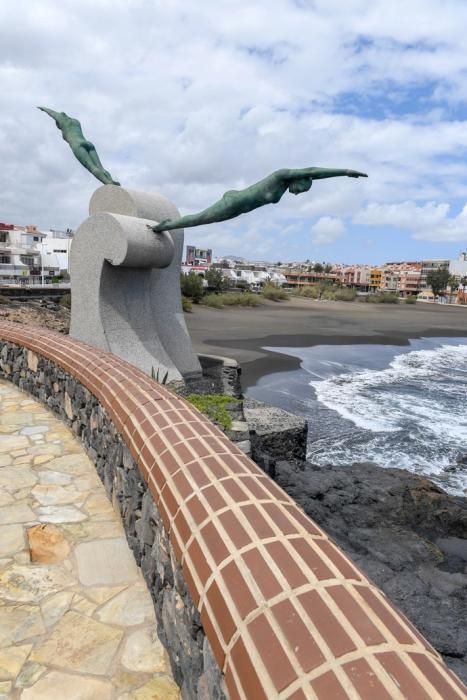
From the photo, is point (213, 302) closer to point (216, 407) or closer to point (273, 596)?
point (216, 407)

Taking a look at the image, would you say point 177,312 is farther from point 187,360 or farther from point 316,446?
point 316,446

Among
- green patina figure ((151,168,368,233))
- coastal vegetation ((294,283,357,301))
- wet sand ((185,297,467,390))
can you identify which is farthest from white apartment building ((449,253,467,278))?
green patina figure ((151,168,368,233))

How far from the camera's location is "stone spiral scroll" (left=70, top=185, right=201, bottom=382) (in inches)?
286

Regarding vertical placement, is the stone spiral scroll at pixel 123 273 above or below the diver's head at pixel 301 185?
below

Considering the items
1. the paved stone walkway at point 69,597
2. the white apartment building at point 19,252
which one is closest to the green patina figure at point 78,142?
the paved stone walkway at point 69,597

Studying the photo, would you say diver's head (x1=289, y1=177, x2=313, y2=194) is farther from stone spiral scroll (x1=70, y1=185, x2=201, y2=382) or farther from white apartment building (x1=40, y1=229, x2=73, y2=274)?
white apartment building (x1=40, y1=229, x2=73, y2=274)

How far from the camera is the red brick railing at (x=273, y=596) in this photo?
112cm

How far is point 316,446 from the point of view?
1056 centimetres

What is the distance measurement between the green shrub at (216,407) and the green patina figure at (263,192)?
2443 millimetres

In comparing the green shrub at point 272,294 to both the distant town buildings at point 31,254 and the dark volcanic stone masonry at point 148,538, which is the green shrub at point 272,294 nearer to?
the distant town buildings at point 31,254

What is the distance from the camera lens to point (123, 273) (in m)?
7.78

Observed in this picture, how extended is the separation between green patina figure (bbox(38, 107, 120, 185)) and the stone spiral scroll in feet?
2.29

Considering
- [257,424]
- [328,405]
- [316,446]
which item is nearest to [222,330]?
[328,405]

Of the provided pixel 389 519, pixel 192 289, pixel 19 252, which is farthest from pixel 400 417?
pixel 19 252
